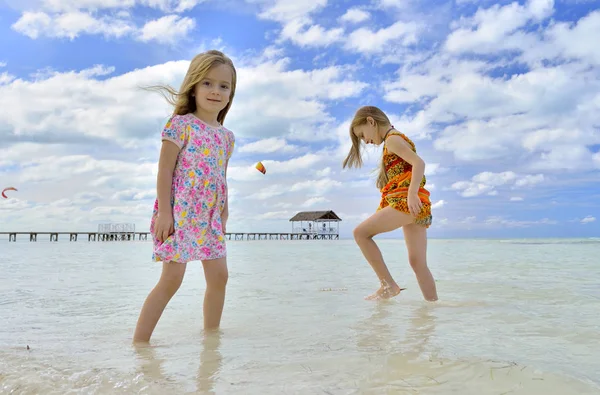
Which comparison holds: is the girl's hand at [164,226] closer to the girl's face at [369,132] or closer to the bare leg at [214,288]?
the bare leg at [214,288]

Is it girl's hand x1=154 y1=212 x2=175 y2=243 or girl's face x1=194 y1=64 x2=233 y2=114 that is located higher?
girl's face x1=194 y1=64 x2=233 y2=114

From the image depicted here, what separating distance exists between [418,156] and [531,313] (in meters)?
1.40

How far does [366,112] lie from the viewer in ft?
13.9

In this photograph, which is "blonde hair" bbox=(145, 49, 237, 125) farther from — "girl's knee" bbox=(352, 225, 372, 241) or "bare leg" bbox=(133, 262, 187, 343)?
"girl's knee" bbox=(352, 225, 372, 241)

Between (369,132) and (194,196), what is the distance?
6.57 ft

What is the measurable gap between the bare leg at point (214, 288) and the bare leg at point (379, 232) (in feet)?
5.30

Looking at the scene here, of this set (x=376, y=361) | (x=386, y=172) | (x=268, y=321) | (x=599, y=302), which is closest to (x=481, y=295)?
(x=599, y=302)

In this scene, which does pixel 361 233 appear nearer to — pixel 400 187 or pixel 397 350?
pixel 400 187

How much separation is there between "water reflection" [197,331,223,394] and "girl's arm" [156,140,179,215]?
28.6 inches

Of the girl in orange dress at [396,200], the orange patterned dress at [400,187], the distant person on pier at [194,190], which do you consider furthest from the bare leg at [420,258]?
the distant person on pier at [194,190]

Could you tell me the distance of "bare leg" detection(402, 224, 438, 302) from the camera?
3.99m

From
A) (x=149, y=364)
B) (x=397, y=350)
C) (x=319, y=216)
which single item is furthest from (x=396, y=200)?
(x=319, y=216)

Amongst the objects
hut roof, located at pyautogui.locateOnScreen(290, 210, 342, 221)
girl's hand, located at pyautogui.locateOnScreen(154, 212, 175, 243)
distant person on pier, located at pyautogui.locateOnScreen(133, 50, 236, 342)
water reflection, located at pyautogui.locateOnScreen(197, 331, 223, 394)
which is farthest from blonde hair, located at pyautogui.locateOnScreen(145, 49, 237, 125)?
hut roof, located at pyautogui.locateOnScreen(290, 210, 342, 221)

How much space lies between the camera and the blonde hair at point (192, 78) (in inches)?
113
